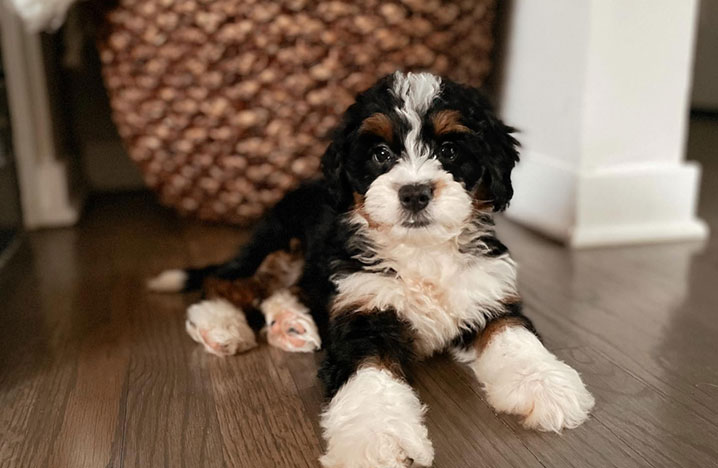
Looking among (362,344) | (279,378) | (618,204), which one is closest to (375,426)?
(362,344)

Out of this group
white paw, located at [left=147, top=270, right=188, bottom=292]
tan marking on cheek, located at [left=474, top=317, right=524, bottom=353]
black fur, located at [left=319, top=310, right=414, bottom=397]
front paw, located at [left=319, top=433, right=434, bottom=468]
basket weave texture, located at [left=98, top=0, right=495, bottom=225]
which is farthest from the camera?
basket weave texture, located at [left=98, top=0, right=495, bottom=225]

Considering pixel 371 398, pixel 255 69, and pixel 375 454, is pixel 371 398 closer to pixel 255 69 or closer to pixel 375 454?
pixel 375 454

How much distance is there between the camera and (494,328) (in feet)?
4.70

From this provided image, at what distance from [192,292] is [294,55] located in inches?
32.0

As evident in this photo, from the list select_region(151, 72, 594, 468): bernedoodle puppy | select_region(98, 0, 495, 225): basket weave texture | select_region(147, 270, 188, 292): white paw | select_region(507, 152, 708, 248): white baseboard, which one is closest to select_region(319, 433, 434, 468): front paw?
select_region(151, 72, 594, 468): bernedoodle puppy

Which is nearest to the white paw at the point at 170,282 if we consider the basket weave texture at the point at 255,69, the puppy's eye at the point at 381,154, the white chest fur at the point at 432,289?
the basket weave texture at the point at 255,69

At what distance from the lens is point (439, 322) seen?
144 cm

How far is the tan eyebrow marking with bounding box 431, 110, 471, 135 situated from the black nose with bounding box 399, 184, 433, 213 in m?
0.12

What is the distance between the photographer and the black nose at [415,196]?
4.30ft

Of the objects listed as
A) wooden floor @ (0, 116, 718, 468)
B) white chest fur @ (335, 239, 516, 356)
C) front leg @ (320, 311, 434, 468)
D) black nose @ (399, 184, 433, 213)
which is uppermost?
black nose @ (399, 184, 433, 213)

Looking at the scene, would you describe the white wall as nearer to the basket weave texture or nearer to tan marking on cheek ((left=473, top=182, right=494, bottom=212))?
the basket weave texture

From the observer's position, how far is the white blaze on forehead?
136 cm

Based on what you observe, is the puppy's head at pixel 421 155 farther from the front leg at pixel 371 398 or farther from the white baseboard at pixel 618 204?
the white baseboard at pixel 618 204

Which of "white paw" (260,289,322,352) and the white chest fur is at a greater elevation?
the white chest fur
